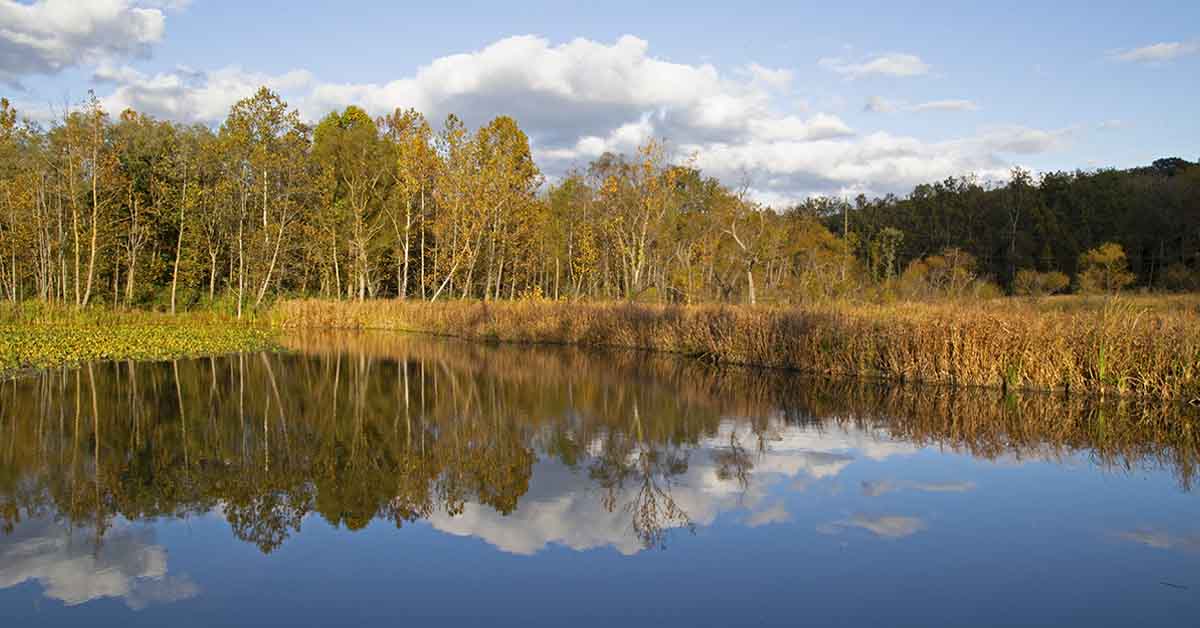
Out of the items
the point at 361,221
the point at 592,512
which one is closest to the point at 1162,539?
the point at 592,512

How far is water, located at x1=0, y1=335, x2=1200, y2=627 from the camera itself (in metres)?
5.80

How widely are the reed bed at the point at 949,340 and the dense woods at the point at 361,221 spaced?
675cm

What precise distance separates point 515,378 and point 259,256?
26.9m

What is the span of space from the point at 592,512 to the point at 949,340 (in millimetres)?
10913

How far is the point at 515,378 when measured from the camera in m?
18.8

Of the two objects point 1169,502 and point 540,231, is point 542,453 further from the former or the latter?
point 540,231

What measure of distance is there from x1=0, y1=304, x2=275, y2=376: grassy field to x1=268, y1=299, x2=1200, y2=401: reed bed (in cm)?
1203

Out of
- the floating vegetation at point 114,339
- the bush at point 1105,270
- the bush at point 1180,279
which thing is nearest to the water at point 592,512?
the floating vegetation at point 114,339

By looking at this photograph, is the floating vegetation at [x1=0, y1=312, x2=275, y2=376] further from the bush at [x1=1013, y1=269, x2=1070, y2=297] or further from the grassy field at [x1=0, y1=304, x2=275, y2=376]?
the bush at [x1=1013, y1=269, x2=1070, y2=297]

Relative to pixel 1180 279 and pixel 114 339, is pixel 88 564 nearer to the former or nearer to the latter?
pixel 114 339

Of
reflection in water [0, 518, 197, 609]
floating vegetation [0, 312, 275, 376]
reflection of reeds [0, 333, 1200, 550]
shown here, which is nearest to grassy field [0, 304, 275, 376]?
floating vegetation [0, 312, 275, 376]

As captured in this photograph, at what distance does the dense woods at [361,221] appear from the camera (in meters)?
34.2

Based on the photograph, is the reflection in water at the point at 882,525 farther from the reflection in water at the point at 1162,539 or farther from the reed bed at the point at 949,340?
the reed bed at the point at 949,340

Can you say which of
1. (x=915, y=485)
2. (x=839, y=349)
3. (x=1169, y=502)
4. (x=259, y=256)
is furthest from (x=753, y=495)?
(x=259, y=256)
